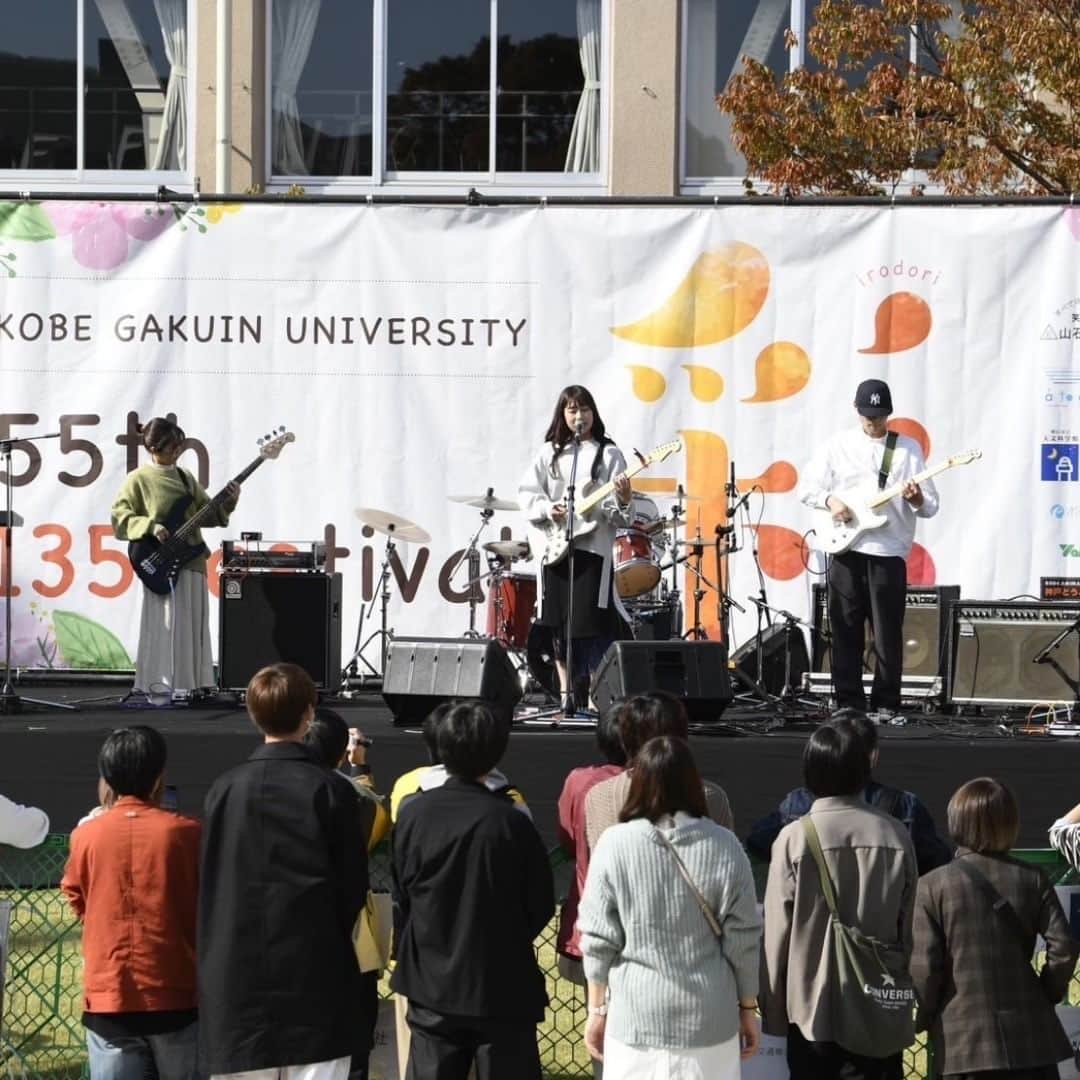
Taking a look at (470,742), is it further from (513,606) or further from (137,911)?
(513,606)

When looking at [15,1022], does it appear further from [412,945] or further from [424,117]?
[424,117]

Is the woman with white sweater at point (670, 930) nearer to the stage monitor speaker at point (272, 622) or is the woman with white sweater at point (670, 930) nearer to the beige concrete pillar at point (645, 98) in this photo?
the stage monitor speaker at point (272, 622)

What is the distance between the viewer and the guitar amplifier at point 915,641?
10.5 metres

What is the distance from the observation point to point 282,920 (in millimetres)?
4086

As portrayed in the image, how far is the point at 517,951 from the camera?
13.8 ft

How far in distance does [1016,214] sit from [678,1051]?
25.9ft

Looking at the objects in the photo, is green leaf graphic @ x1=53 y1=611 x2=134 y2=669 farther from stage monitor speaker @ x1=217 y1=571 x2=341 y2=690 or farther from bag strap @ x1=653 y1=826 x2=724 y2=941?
bag strap @ x1=653 y1=826 x2=724 y2=941

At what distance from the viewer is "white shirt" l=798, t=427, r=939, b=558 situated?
31.2 feet

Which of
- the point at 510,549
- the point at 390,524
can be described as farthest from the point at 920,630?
the point at 390,524

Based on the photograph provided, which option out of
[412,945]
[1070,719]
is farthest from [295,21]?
[412,945]

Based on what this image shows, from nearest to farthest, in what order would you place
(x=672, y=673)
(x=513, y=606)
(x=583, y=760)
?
(x=583, y=760)
(x=672, y=673)
(x=513, y=606)

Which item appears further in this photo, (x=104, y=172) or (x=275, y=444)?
(x=104, y=172)

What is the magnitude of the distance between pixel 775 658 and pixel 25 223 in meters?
5.11

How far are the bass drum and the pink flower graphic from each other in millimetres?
3476
